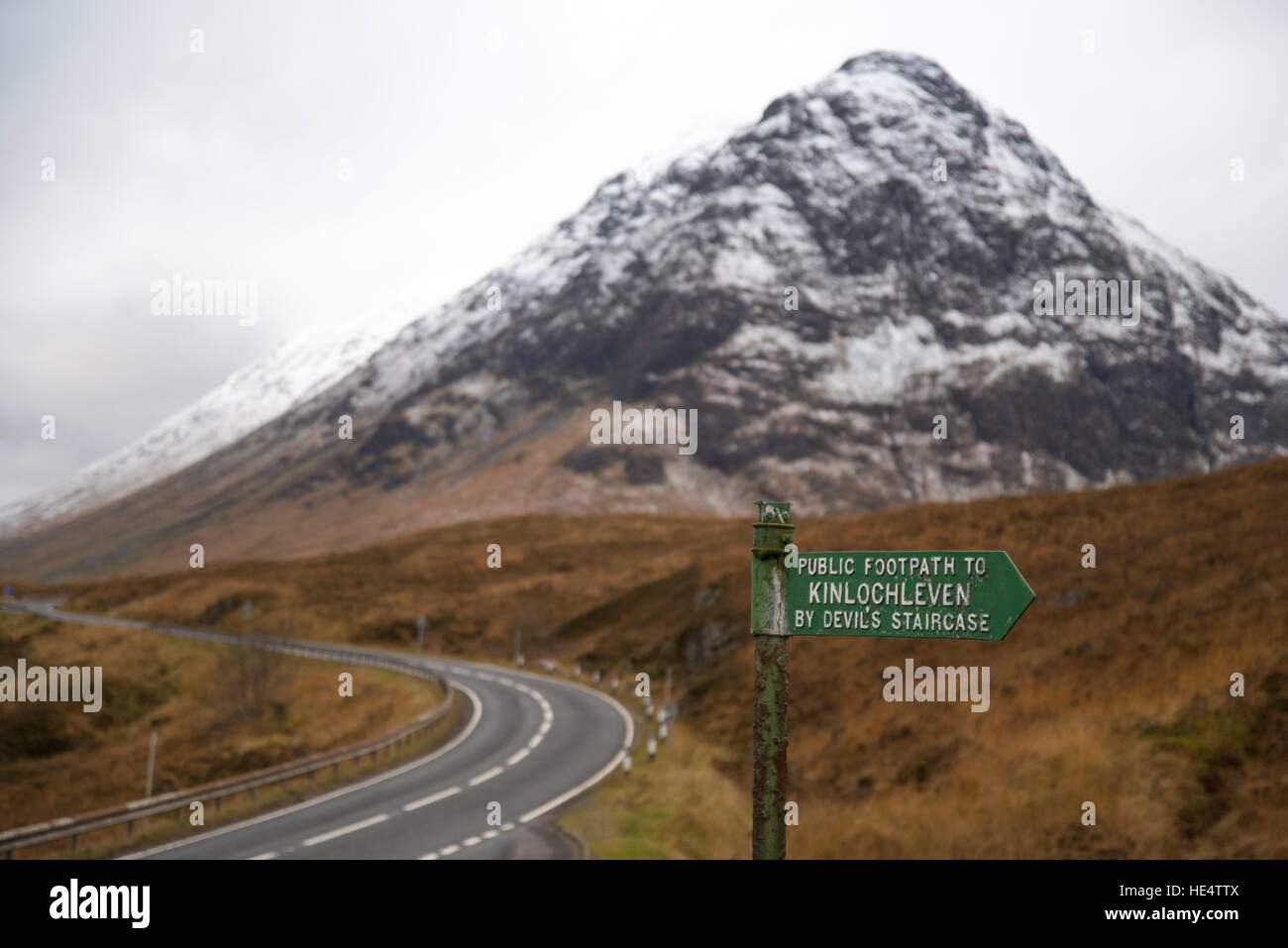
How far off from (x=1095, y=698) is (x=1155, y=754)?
144 inches

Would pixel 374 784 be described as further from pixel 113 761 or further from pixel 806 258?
pixel 806 258

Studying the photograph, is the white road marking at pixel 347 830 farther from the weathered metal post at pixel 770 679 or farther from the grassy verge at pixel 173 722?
the weathered metal post at pixel 770 679

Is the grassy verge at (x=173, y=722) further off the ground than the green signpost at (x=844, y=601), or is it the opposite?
the green signpost at (x=844, y=601)

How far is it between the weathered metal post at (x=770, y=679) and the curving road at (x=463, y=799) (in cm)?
1274

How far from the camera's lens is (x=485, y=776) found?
79.8 ft

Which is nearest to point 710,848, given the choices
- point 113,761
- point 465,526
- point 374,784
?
point 374,784

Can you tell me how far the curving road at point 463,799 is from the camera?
16.7m

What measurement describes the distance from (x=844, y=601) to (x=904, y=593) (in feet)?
0.93

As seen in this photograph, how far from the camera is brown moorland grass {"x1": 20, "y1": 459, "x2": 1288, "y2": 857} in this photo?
12.6 metres

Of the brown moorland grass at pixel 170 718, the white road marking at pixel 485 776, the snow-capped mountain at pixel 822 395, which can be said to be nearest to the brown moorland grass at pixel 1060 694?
the white road marking at pixel 485 776

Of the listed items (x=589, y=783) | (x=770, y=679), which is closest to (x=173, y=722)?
(x=589, y=783)

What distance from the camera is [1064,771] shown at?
46.0ft

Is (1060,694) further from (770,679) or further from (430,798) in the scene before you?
(770,679)

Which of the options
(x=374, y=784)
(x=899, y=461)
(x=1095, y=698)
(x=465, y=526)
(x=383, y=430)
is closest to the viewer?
(x=1095, y=698)
